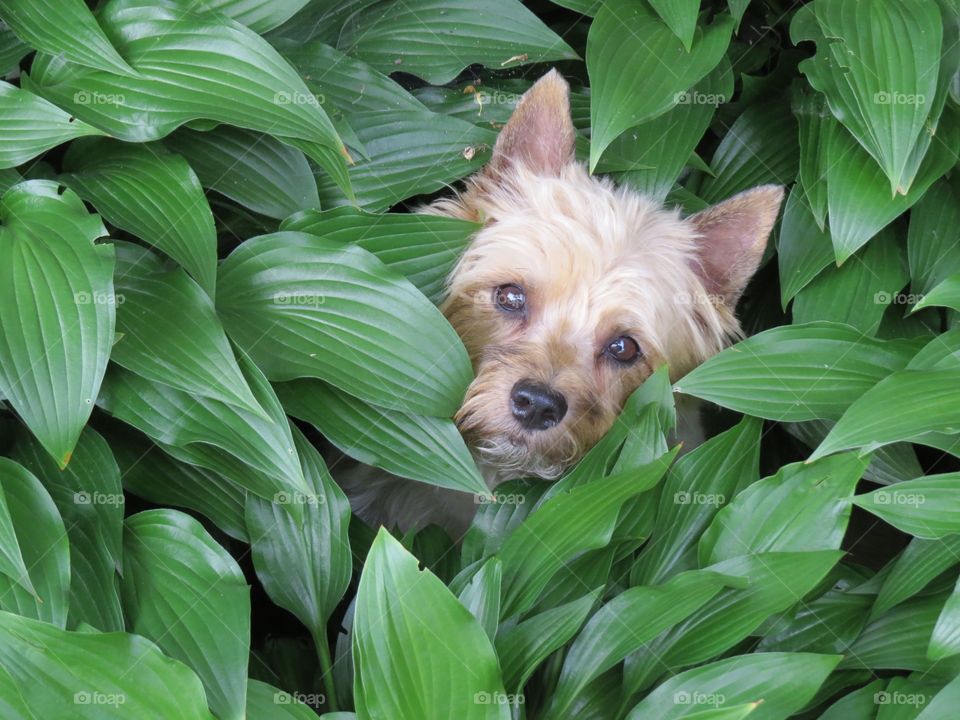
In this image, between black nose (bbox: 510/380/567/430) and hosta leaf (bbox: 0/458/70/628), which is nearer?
hosta leaf (bbox: 0/458/70/628)

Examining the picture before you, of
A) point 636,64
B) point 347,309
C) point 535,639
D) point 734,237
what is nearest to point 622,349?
point 734,237

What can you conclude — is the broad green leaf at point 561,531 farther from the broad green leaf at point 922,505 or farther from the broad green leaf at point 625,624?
the broad green leaf at point 922,505

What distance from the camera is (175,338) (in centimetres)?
189

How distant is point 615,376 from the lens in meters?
2.49

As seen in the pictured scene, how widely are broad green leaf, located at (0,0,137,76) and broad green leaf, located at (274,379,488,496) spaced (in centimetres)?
67

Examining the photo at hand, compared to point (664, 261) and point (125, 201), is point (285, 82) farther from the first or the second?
point (664, 261)

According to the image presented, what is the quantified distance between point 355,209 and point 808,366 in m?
0.98

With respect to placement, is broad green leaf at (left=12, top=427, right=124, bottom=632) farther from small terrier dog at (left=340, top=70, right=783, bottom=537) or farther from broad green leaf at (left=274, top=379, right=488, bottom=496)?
small terrier dog at (left=340, top=70, right=783, bottom=537)

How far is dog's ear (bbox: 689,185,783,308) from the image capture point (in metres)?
2.38

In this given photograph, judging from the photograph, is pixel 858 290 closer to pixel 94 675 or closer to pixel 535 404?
pixel 535 404

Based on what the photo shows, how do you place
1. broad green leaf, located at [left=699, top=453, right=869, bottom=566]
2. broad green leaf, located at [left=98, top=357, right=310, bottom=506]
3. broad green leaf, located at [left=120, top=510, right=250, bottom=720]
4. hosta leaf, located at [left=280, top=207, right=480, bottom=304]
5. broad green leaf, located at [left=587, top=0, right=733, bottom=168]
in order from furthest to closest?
broad green leaf, located at [left=587, top=0, right=733, bottom=168], hosta leaf, located at [left=280, top=207, right=480, bottom=304], broad green leaf, located at [left=699, top=453, right=869, bottom=566], broad green leaf, located at [left=98, top=357, right=310, bottom=506], broad green leaf, located at [left=120, top=510, right=250, bottom=720]

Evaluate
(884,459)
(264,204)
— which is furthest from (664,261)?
(264,204)

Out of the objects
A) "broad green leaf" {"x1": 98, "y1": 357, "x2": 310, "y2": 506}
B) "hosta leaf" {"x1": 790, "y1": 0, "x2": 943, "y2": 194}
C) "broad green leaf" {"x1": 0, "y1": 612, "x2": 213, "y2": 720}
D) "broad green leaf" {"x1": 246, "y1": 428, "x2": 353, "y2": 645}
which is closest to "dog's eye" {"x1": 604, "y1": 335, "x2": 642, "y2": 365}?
"hosta leaf" {"x1": 790, "y1": 0, "x2": 943, "y2": 194}

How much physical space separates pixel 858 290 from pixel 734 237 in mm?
299
